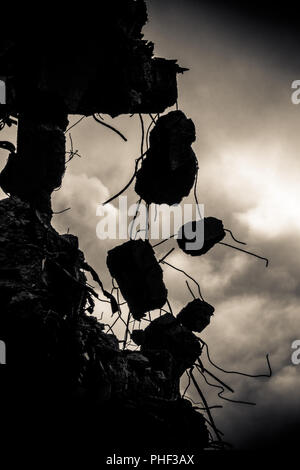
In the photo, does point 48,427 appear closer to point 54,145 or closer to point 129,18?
point 129,18

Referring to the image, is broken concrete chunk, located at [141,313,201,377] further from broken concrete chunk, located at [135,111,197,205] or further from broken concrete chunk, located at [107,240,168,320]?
broken concrete chunk, located at [135,111,197,205]

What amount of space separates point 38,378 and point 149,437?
65 cm

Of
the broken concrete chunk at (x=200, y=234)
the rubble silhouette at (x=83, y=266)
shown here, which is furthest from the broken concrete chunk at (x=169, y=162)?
the broken concrete chunk at (x=200, y=234)

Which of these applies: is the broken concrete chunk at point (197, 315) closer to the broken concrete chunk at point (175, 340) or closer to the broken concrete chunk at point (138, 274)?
the broken concrete chunk at point (175, 340)

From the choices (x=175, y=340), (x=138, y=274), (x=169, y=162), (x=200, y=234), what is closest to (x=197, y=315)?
(x=175, y=340)

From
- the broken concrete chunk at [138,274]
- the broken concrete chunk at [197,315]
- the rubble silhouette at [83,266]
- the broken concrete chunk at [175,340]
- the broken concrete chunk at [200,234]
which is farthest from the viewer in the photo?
the broken concrete chunk at [197,315]

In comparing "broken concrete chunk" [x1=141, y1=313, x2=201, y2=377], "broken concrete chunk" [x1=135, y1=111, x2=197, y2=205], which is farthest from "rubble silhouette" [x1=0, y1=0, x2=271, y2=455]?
"broken concrete chunk" [x1=141, y1=313, x2=201, y2=377]

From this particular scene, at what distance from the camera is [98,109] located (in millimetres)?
2826

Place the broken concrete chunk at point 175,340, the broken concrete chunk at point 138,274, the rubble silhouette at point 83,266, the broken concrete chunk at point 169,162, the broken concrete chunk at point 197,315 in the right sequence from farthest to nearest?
the broken concrete chunk at point 197,315
the broken concrete chunk at point 175,340
the broken concrete chunk at point 138,274
the broken concrete chunk at point 169,162
the rubble silhouette at point 83,266

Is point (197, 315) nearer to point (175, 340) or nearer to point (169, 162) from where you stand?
point (175, 340)

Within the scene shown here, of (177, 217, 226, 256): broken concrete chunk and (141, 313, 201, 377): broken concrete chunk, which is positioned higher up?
(177, 217, 226, 256): broken concrete chunk

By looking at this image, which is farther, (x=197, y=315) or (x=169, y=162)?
(x=197, y=315)

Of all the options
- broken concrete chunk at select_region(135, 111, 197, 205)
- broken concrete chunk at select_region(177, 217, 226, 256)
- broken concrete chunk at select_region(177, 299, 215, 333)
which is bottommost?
broken concrete chunk at select_region(177, 299, 215, 333)
